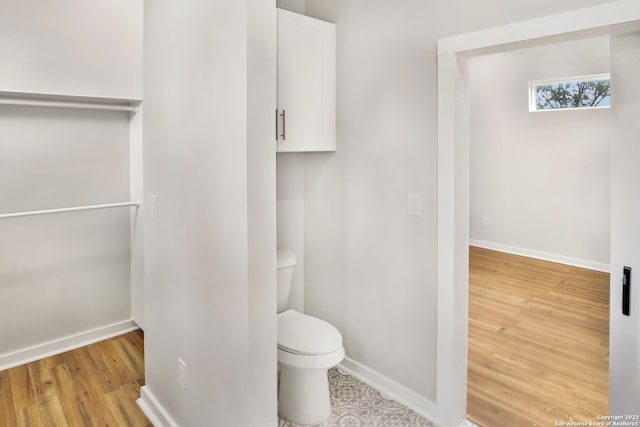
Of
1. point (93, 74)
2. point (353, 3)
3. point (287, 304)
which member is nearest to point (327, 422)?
point (287, 304)

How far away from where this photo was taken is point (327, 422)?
2156mm

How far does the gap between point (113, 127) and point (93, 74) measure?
1.44 ft

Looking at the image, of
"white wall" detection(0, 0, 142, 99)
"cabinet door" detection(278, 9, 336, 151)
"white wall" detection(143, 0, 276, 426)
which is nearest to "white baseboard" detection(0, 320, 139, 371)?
"white wall" detection(143, 0, 276, 426)

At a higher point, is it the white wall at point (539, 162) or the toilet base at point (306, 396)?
the white wall at point (539, 162)

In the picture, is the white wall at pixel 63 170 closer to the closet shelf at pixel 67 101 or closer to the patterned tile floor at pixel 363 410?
the closet shelf at pixel 67 101

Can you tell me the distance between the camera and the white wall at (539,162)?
4738 mm

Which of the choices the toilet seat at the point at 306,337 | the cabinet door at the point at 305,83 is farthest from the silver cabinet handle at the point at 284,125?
the toilet seat at the point at 306,337

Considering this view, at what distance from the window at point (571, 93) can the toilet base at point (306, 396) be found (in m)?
4.53

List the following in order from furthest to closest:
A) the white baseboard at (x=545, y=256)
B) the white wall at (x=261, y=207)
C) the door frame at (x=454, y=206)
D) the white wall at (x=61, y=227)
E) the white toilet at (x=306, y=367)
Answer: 1. the white baseboard at (x=545, y=256)
2. the white wall at (x=61, y=227)
3. the white toilet at (x=306, y=367)
4. the door frame at (x=454, y=206)
5. the white wall at (x=261, y=207)

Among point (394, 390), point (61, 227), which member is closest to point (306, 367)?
point (394, 390)

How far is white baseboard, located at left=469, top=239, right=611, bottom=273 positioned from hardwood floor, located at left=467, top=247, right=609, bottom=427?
0.44ft

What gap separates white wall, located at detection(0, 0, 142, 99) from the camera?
2434mm

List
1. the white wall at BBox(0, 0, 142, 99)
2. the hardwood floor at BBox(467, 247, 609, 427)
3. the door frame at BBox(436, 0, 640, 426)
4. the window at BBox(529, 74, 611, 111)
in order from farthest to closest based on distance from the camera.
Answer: the window at BBox(529, 74, 611, 111), the white wall at BBox(0, 0, 142, 99), the hardwood floor at BBox(467, 247, 609, 427), the door frame at BBox(436, 0, 640, 426)

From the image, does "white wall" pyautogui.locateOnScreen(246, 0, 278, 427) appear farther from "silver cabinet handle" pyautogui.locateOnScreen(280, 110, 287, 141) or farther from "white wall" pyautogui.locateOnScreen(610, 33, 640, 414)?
"white wall" pyautogui.locateOnScreen(610, 33, 640, 414)
